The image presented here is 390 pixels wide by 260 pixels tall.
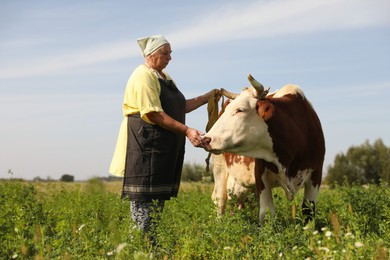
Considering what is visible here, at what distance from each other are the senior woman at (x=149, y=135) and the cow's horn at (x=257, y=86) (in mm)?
922

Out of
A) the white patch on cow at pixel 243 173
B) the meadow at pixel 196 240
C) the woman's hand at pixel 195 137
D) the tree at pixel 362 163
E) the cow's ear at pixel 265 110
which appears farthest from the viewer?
the tree at pixel 362 163

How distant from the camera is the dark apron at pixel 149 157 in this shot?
21.0 ft

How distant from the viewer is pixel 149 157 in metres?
6.43

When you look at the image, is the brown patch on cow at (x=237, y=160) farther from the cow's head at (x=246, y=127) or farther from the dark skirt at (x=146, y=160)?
the dark skirt at (x=146, y=160)

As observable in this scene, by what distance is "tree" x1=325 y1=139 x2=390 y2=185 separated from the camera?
54.8m

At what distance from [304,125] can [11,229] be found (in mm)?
3757

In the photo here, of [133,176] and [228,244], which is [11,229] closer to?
[133,176]

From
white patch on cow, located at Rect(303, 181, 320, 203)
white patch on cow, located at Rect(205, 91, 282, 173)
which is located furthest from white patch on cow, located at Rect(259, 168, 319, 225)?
white patch on cow, located at Rect(205, 91, 282, 173)

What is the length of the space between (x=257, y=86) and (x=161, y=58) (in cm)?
123

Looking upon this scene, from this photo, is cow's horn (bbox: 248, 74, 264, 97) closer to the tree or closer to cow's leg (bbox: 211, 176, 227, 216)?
cow's leg (bbox: 211, 176, 227, 216)

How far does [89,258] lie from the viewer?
467 cm

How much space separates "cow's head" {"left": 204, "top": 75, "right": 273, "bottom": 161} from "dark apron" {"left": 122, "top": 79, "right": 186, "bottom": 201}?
53 cm

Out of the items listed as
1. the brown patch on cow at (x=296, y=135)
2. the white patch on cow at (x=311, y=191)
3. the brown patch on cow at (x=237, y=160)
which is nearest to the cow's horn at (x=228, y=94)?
the brown patch on cow at (x=296, y=135)

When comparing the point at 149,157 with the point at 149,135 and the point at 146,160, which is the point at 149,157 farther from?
the point at 149,135
